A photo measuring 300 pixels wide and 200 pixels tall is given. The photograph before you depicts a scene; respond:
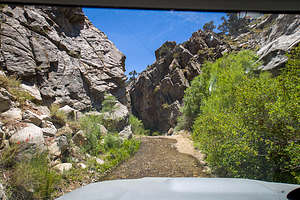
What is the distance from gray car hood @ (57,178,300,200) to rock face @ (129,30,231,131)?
16.7 m

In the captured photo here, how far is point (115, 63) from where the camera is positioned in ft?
40.8

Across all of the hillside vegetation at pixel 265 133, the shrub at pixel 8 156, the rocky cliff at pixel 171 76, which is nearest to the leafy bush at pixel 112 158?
the shrub at pixel 8 156

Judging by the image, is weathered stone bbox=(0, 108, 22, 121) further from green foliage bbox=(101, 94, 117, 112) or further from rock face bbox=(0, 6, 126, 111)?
green foliage bbox=(101, 94, 117, 112)

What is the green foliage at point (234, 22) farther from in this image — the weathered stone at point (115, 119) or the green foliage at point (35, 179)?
the weathered stone at point (115, 119)

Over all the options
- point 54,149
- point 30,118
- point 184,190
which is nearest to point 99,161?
point 54,149

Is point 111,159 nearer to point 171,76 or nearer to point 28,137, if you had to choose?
point 28,137

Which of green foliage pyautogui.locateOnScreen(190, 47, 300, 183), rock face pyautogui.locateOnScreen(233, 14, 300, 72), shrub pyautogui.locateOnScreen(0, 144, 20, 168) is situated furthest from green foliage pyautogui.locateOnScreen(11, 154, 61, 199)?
rock face pyautogui.locateOnScreen(233, 14, 300, 72)

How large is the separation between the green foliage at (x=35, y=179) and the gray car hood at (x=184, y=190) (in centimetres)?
164

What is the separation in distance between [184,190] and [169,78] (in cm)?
1932

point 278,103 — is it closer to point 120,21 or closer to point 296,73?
point 296,73

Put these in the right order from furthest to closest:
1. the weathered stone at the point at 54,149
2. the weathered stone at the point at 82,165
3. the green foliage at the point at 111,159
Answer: the green foliage at the point at 111,159 → the weathered stone at the point at 82,165 → the weathered stone at the point at 54,149

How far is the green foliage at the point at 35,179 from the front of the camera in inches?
79.0

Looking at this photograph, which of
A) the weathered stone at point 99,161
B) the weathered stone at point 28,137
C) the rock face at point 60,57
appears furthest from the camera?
the rock face at point 60,57

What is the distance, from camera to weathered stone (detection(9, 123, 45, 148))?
8.14ft
